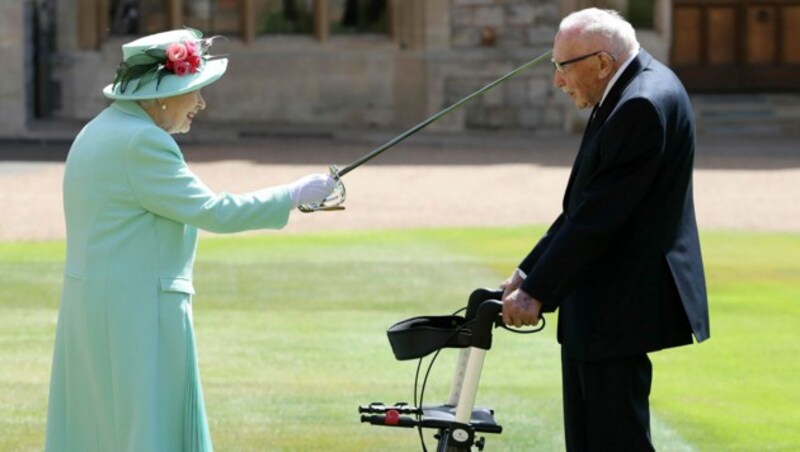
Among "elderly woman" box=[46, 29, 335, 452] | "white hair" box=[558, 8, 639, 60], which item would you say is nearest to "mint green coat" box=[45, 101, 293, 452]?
"elderly woman" box=[46, 29, 335, 452]

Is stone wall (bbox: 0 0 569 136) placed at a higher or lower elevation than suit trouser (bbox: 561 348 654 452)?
lower

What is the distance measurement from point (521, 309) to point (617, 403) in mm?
429

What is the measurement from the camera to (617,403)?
5340 mm

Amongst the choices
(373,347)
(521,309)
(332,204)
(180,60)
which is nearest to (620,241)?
(521,309)

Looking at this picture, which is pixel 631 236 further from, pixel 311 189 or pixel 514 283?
pixel 311 189

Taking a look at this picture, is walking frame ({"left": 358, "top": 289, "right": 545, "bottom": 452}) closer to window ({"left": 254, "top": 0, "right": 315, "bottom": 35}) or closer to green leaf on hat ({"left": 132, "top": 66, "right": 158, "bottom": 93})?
green leaf on hat ({"left": 132, "top": 66, "right": 158, "bottom": 93})

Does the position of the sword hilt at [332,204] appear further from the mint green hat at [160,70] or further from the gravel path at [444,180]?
the gravel path at [444,180]

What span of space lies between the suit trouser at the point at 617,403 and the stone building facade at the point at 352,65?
763 inches

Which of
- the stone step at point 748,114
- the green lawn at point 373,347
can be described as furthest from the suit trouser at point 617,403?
the stone step at point 748,114

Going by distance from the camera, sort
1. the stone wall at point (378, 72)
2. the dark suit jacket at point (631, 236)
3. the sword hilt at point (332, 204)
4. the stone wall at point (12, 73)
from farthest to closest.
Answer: the stone wall at point (378, 72)
the stone wall at point (12, 73)
the sword hilt at point (332, 204)
the dark suit jacket at point (631, 236)

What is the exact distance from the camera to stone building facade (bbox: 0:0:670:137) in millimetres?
24922

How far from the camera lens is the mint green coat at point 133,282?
5215 mm

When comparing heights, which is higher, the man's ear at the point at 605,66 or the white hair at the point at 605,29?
the white hair at the point at 605,29

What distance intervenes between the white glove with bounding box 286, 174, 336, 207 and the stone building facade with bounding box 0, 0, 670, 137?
19347 mm
